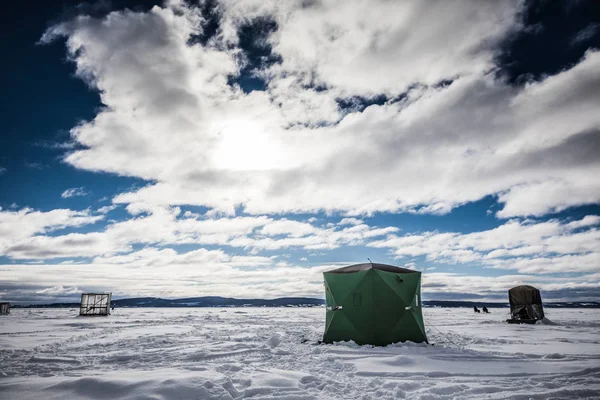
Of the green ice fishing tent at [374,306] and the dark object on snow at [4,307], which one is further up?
the green ice fishing tent at [374,306]

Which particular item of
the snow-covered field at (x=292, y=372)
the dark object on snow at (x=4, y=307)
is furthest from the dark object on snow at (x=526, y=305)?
the dark object on snow at (x=4, y=307)

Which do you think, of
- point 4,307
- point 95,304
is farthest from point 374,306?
→ point 4,307

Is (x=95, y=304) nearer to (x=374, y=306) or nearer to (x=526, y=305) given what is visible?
(x=374, y=306)

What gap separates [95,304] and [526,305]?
4438 centimetres

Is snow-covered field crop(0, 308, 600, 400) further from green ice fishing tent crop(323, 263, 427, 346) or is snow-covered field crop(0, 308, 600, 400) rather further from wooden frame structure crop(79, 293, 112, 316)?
wooden frame structure crop(79, 293, 112, 316)

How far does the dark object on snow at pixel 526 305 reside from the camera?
24734 millimetres

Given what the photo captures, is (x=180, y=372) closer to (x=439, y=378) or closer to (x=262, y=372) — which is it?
(x=262, y=372)

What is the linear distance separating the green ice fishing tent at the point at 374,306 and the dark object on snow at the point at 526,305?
16.9 metres

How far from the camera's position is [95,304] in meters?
39.6

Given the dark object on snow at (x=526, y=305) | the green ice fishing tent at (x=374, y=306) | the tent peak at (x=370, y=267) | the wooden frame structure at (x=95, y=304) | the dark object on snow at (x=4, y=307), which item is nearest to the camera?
the green ice fishing tent at (x=374, y=306)

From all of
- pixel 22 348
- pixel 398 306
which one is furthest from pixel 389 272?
pixel 22 348

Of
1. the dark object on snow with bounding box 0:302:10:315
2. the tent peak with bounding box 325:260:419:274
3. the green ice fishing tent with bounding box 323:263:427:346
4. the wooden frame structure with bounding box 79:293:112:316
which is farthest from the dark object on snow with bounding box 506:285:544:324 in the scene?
the dark object on snow with bounding box 0:302:10:315

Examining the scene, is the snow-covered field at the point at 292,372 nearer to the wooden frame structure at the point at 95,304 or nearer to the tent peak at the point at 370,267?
the tent peak at the point at 370,267

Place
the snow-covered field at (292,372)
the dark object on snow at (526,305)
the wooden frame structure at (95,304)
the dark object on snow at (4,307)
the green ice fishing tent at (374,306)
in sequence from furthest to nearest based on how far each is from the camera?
the dark object on snow at (4,307)
the wooden frame structure at (95,304)
the dark object on snow at (526,305)
the green ice fishing tent at (374,306)
the snow-covered field at (292,372)
